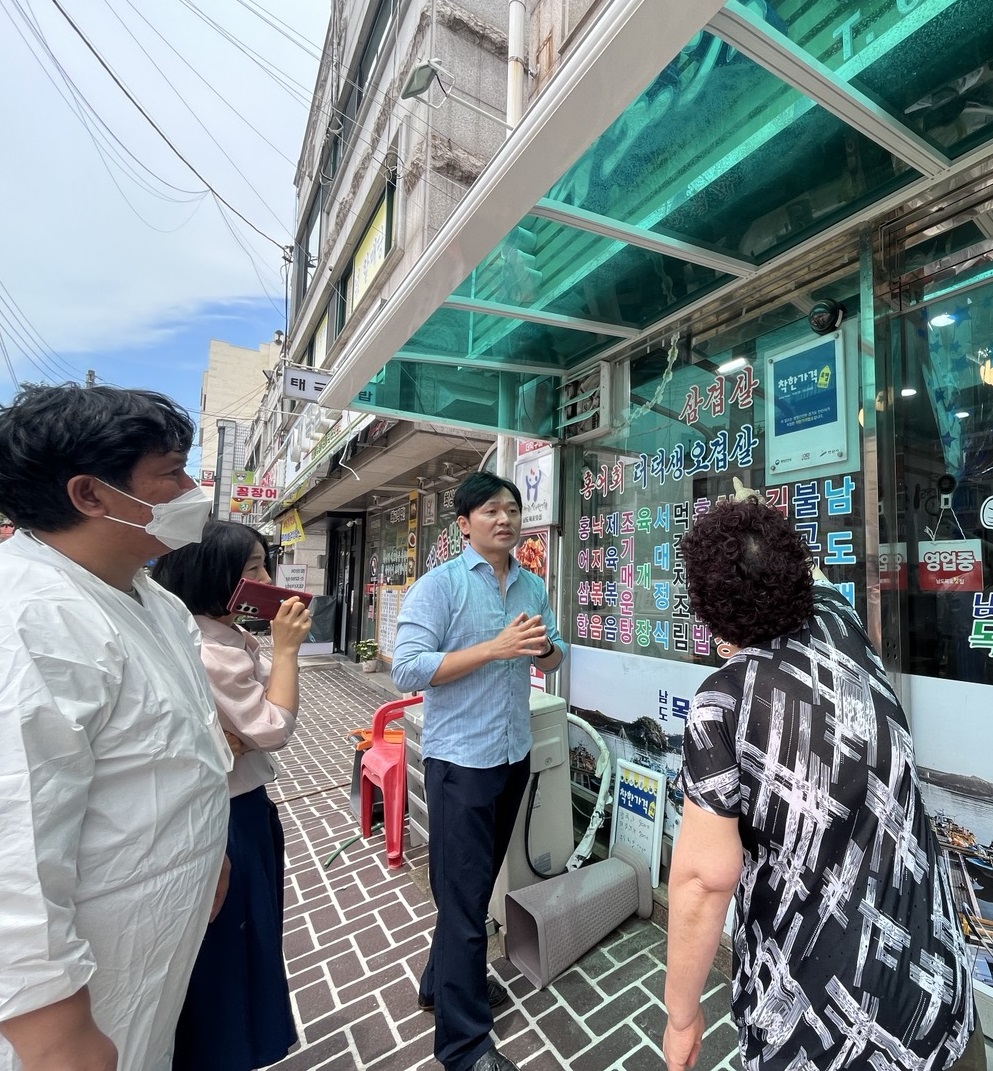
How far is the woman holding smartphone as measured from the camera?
153 centimetres

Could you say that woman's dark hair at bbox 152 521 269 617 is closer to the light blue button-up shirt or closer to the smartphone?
the smartphone

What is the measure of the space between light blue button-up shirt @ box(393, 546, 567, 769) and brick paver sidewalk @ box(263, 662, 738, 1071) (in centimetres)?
114

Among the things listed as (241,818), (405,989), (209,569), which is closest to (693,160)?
(209,569)

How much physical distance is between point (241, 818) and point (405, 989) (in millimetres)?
1388

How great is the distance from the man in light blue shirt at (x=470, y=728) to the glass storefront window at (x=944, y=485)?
4.72ft

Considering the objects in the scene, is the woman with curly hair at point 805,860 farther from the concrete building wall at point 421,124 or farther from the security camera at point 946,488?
the concrete building wall at point 421,124

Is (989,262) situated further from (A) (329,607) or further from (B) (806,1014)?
(A) (329,607)

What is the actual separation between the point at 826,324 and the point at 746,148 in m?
0.86

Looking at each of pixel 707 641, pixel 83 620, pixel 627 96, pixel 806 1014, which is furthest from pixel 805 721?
pixel 707 641

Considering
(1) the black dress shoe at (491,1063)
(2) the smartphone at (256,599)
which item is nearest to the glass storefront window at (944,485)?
(1) the black dress shoe at (491,1063)

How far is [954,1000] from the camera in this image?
41.2 inches

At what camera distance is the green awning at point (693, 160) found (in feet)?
4.73

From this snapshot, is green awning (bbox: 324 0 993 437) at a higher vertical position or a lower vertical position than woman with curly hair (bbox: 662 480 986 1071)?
higher

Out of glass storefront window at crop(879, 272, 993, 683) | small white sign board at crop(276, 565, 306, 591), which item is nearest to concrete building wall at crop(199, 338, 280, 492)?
small white sign board at crop(276, 565, 306, 591)
